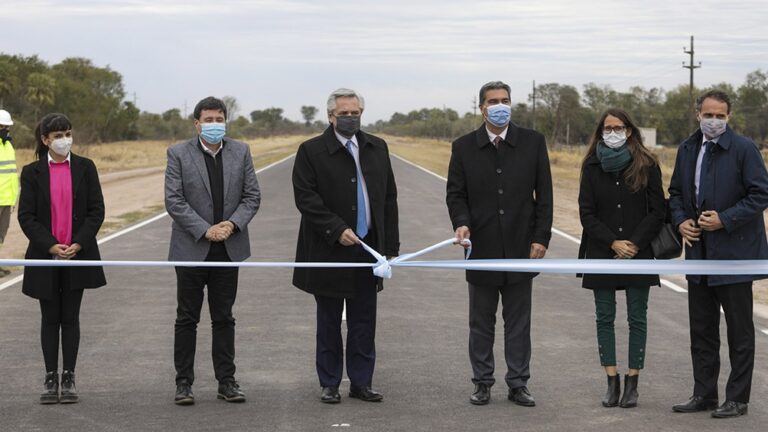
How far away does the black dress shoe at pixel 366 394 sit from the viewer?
298 inches

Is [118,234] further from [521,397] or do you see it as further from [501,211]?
[521,397]

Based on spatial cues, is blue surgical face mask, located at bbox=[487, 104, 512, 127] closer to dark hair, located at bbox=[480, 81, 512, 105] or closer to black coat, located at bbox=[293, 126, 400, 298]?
dark hair, located at bbox=[480, 81, 512, 105]

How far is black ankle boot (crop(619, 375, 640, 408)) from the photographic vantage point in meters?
7.35

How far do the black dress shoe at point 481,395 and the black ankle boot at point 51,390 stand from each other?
269 centimetres

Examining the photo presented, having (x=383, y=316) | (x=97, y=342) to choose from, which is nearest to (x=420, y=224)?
(x=383, y=316)

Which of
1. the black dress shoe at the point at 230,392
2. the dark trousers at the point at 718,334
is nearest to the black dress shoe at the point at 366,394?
the black dress shoe at the point at 230,392

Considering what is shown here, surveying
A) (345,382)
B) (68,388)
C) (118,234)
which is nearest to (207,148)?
(68,388)

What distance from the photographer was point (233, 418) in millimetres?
7074

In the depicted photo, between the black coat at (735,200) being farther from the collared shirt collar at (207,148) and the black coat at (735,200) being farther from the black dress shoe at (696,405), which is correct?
the collared shirt collar at (207,148)

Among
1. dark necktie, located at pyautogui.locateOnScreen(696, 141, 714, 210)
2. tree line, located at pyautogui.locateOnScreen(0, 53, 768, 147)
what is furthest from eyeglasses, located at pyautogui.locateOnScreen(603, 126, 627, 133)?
tree line, located at pyautogui.locateOnScreen(0, 53, 768, 147)

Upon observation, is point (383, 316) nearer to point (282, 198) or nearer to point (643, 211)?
point (643, 211)

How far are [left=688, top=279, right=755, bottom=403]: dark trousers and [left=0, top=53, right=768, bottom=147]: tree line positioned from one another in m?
66.0

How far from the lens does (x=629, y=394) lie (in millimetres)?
7383

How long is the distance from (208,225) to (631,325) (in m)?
2.84
